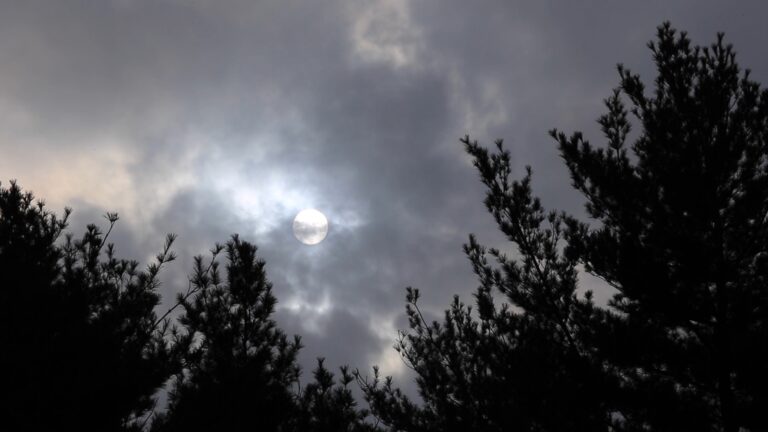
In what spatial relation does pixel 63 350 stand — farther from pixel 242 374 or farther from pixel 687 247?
pixel 687 247

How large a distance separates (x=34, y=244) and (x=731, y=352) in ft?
30.4

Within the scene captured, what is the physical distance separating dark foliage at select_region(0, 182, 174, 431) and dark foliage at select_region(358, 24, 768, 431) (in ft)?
17.0

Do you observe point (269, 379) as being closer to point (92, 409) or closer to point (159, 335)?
point (159, 335)

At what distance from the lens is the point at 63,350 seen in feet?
18.8

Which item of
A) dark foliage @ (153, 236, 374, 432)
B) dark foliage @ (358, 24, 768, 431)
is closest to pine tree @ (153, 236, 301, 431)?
dark foliage @ (153, 236, 374, 432)

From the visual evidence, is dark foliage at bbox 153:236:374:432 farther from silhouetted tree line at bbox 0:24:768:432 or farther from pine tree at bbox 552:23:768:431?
pine tree at bbox 552:23:768:431

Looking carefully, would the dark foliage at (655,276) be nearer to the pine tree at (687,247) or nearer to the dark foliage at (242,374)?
the pine tree at (687,247)

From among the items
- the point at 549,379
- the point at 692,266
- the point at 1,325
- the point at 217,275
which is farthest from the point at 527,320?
the point at 1,325

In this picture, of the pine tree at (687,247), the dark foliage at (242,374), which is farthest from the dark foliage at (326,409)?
the pine tree at (687,247)

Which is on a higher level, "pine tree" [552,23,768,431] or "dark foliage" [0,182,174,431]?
"pine tree" [552,23,768,431]

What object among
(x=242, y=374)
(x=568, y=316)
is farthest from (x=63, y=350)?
(x=568, y=316)

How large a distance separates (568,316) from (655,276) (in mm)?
1312

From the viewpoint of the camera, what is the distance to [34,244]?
7.01m

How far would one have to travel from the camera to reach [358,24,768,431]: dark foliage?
669 centimetres
